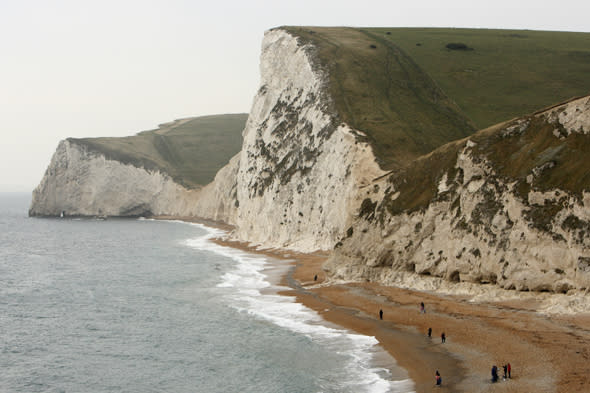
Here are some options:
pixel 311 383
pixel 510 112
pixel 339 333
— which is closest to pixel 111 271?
pixel 339 333

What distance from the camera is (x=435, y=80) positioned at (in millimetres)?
118125

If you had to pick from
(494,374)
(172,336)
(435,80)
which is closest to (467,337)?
(494,374)

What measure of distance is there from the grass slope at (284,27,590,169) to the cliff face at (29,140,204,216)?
85437 millimetres

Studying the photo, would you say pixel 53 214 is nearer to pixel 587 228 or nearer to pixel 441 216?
pixel 441 216

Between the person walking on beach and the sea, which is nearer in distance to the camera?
the person walking on beach

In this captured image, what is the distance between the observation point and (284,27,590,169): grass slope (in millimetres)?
90438

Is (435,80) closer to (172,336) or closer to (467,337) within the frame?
(467,337)

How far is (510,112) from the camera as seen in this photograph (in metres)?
105

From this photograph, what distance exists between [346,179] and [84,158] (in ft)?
428

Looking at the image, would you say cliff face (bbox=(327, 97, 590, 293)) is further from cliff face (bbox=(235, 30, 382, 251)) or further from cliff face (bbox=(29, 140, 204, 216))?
cliff face (bbox=(29, 140, 204, 216))

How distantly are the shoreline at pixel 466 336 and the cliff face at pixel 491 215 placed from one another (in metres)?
2.75

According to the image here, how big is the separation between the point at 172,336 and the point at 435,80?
8860cm

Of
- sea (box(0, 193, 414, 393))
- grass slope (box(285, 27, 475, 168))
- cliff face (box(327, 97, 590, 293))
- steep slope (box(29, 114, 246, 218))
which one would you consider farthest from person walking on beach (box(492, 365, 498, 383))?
steep slope (box(29, 114, 246, 218))

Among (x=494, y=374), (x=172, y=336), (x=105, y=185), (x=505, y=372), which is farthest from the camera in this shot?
(x=105, y=185)
